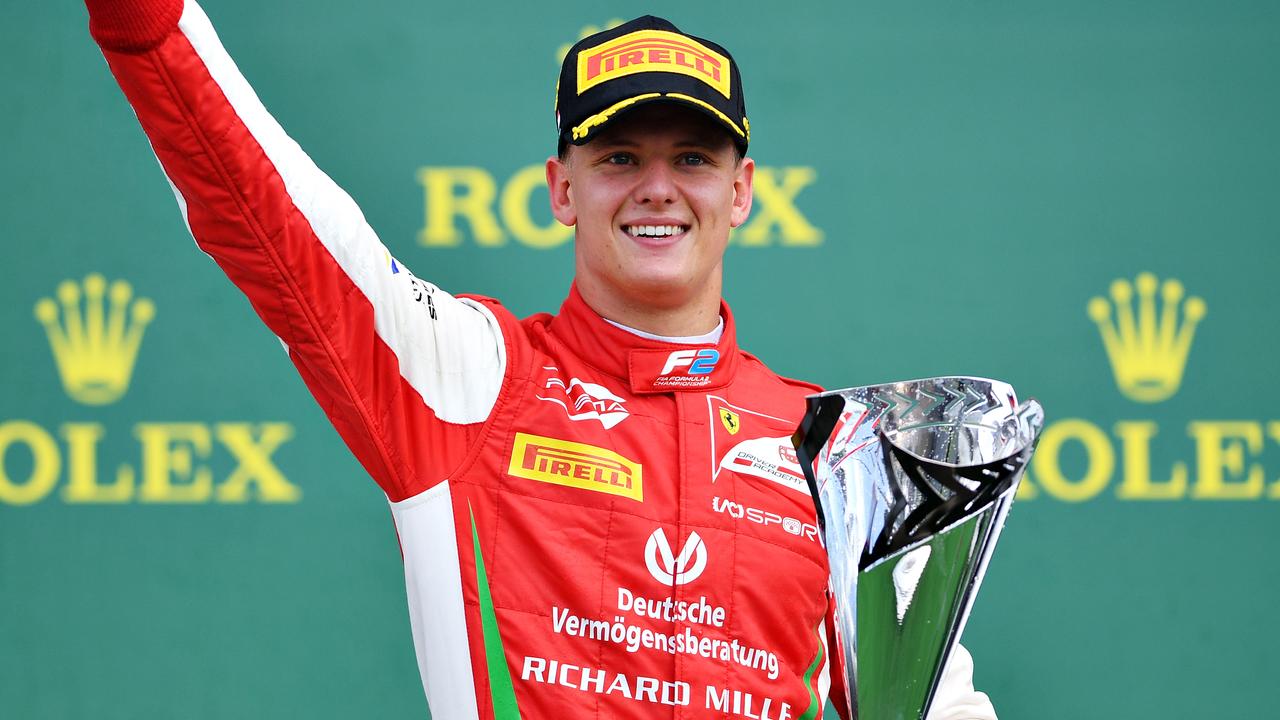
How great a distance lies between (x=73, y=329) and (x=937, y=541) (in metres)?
1.55

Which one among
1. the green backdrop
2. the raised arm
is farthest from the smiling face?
the green backdrop

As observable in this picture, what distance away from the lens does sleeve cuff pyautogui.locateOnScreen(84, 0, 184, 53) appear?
953mm

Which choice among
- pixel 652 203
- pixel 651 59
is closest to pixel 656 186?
pixel 652 203

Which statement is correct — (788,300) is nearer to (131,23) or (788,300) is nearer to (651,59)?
(651,59)

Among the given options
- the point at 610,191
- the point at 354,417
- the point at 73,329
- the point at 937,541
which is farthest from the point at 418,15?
the point at 937,541

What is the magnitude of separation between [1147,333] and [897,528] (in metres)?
1.32

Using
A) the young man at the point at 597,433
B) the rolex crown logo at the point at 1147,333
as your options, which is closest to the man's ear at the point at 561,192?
the young man at the point at 597,433

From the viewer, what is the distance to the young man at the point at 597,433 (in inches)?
46.6

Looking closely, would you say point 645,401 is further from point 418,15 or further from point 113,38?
point 418,15

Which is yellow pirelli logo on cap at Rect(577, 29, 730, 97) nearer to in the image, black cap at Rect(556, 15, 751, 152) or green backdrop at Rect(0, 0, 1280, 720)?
black cap at Rect(556, 15, 751, 152)

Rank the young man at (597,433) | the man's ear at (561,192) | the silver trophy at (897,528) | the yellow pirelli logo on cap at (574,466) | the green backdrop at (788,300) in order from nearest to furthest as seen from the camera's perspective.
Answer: the silver trophy at (897,528) < the young man at (597,433) < the yellow pirelli logo on cap at (574,466) < the man's ear at (561,192) < the green backdrop at (788,300)

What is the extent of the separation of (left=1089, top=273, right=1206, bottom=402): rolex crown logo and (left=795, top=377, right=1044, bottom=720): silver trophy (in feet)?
3.92

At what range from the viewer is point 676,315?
1413 mm

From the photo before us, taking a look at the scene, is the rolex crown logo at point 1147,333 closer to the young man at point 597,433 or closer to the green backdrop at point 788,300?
the green backdrop at point 788,300
